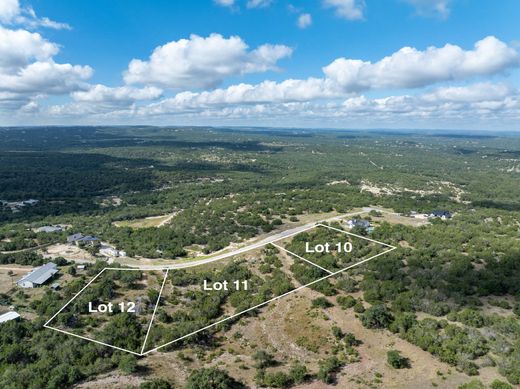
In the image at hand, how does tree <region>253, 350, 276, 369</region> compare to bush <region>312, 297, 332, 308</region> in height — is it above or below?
below

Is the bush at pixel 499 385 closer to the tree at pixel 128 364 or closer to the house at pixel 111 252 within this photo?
the tree at pixel 128 364

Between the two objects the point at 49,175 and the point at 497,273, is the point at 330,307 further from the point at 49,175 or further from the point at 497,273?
the point at 49,175

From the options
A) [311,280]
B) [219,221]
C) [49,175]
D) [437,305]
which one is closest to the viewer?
[437,305]

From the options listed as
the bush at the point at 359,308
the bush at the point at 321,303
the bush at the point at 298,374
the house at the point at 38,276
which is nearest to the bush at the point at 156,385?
the bush at the point at 298,374

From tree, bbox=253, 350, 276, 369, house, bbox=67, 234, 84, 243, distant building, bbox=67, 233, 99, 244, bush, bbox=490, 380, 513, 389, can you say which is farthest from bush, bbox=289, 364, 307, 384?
house, bbox=67, 234, 84, 243

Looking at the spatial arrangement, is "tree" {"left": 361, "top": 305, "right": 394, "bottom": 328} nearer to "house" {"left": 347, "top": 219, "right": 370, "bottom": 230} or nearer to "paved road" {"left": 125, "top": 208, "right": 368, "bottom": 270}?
"paved road" {"left": 125, "top": 208, "right": 368, "bottom": 270}

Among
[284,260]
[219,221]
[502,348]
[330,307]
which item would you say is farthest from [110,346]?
[219,221]
